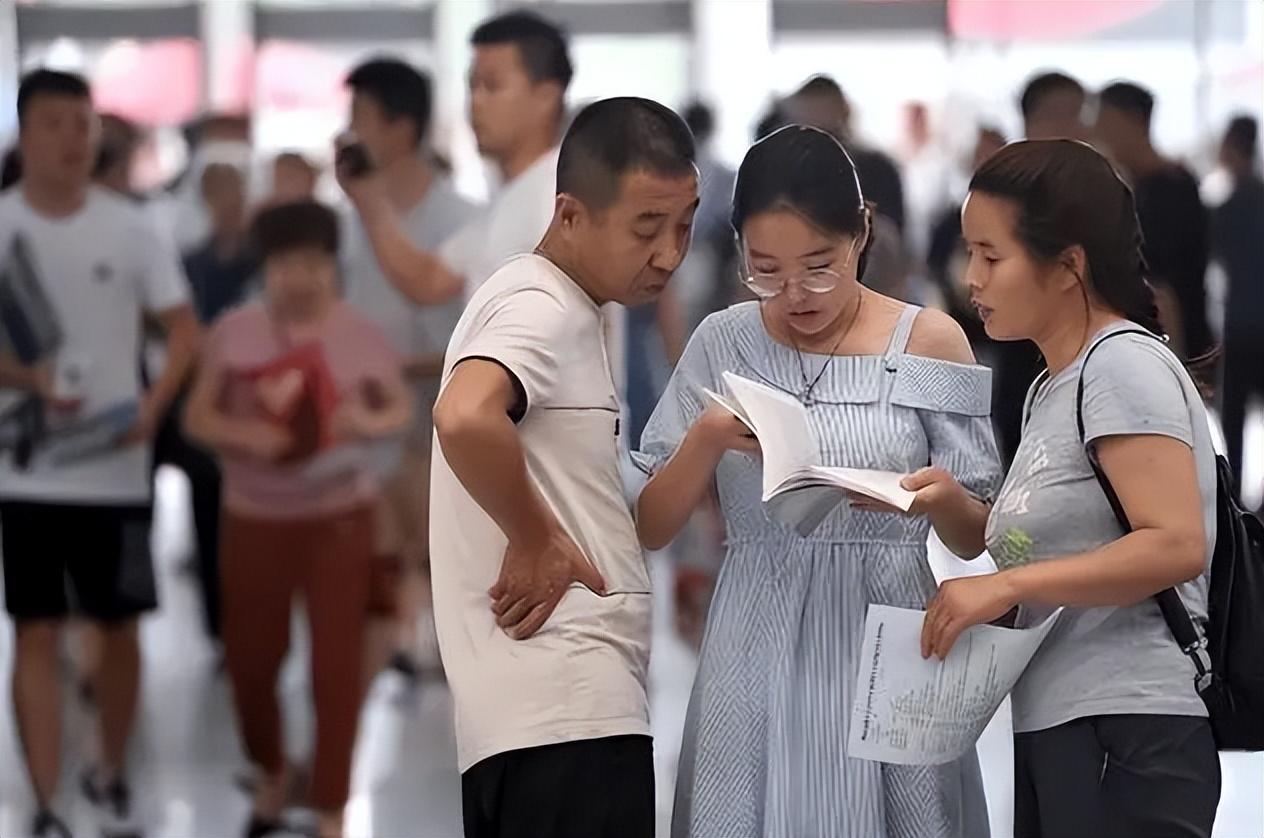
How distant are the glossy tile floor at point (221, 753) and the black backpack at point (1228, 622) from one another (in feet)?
5.09

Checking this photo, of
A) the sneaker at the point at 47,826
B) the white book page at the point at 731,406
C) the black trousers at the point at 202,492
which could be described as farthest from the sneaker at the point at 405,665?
the white book page at the point at 731,406

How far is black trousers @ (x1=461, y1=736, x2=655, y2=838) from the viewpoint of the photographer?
1615mm

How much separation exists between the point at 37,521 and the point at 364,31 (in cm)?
135

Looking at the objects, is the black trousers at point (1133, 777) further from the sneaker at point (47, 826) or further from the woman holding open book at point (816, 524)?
the sneaker at point (47, 826)

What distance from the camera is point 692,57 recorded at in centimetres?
377

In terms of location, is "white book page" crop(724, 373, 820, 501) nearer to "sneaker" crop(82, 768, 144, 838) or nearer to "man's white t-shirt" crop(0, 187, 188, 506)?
"man's white t-shirt" crop(0, 187, 188, 506)

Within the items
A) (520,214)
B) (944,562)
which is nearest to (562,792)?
(944,562)

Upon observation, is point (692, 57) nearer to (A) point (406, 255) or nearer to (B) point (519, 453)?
(A) point (406, 255)

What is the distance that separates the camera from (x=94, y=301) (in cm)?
313

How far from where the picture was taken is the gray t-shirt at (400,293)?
3336 mm

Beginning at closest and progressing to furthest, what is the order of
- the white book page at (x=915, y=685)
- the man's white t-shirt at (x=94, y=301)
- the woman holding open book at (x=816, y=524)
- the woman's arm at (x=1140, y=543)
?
1. the woman's arm at (x=1140, y=543)
2. the white book page at (x=915, y=685)
3. the woman holding open book at (x=816, y=524)
4. the man's white t-shirt at (x=94, y=301)

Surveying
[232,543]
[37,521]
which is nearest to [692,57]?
[232,543]

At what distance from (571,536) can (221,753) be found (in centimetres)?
229

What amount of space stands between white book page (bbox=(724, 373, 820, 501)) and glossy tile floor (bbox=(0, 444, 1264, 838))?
1585 mm
